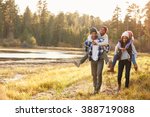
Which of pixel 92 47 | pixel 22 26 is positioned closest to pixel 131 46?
pixel 92 47

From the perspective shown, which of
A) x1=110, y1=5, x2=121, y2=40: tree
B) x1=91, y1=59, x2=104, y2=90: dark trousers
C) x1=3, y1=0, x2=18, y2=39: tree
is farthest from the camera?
x1=3, y1=0, x2=18, y2=39: tree

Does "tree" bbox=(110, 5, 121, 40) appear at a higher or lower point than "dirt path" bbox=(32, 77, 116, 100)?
higher

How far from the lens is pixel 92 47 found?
1103 cm

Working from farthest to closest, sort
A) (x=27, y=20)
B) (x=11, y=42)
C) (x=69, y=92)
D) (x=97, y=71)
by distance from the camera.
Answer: (x=11, y=42)
(x=27, y=20)
(x=69, y=92)
(x=97, y=71)

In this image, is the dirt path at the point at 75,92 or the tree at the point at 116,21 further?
the tree at the point at 116,21

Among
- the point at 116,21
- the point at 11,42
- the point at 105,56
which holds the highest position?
the point at 116,21

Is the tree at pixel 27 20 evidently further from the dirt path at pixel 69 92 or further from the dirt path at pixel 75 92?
the dirt path at pixel 75 92

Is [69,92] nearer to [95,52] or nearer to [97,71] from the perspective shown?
[97,71]

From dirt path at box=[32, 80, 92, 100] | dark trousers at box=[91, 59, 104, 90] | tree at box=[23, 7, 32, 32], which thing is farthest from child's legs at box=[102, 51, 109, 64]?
tree at box=[23, 7, 32, 32]

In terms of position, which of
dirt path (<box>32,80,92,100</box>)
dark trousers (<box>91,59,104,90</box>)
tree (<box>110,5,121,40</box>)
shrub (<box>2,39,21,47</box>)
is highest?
tree (<box>110,5,121,40</box>)

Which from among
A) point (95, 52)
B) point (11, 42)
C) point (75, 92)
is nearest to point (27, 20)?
point (11, 42)

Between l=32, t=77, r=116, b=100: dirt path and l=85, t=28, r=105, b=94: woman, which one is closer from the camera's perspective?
l=85, t=28, r=105, b=94: woman

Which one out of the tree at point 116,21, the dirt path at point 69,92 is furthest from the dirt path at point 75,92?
the tree at point 116,21

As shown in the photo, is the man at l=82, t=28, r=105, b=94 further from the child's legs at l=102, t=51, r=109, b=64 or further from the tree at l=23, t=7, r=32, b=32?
the tree at l=23, t=7, r=32, b=32
